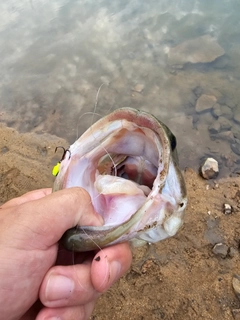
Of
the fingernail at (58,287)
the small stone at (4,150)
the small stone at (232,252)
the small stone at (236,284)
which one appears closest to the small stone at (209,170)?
the small stone at (232,252)

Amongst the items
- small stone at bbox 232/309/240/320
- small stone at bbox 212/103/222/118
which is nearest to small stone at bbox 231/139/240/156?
small stone at bbox 212/103/222/118

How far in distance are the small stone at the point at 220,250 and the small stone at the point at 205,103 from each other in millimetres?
2054

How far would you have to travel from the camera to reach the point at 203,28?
6422mm

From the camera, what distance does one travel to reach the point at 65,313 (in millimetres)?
1873

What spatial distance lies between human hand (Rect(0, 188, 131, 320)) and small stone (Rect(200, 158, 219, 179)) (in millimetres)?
2516

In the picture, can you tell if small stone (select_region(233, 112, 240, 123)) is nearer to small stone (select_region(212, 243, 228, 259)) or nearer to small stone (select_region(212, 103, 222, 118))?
small stone (select_region(212, 103, 222, 118))

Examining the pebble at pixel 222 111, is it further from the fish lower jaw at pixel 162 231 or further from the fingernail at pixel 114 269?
the fingernail at pixel 114 269

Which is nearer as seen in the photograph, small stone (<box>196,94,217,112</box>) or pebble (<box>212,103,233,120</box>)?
pebble (<box>212,103,233,120</box>)

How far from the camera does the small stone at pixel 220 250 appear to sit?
11.4 ft

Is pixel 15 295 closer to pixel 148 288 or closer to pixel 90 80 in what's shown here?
pixel 148 288

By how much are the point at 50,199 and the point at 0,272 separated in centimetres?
37

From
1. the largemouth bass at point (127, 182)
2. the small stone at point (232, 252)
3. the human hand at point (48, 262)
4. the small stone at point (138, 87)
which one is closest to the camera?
the human hand at point (48, 262)

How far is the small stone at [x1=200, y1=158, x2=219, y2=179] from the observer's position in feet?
14.0

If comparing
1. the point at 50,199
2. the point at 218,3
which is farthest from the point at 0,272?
the point at 218,3
